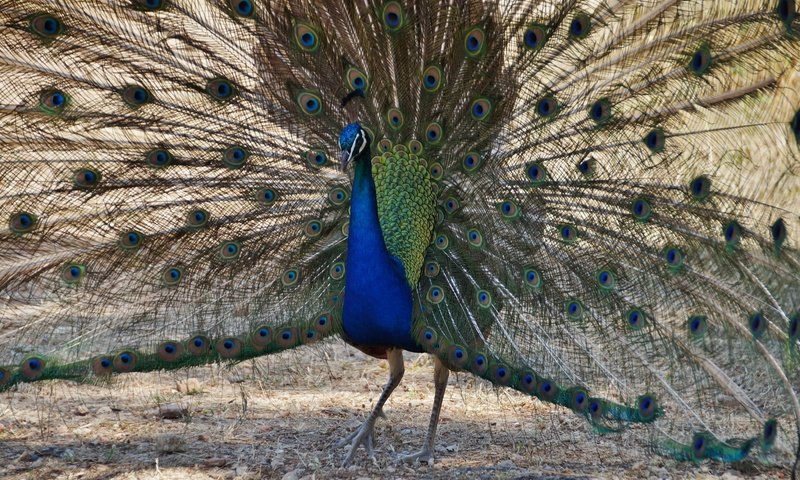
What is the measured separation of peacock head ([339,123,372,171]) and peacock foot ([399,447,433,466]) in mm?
1657

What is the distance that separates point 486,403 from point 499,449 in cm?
87

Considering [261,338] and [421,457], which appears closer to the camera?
[261,338]

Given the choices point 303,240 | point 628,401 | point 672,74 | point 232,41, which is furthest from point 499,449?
point 232,41

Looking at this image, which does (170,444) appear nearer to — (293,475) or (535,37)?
(293,475)

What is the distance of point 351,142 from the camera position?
384 centimetres

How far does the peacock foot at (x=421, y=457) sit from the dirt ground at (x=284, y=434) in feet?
Answer: 0.15

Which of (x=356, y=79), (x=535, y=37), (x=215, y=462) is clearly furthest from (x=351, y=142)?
(x=215, y=462)

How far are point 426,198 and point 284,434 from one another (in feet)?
5.48

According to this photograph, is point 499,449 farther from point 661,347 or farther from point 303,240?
point 303,240

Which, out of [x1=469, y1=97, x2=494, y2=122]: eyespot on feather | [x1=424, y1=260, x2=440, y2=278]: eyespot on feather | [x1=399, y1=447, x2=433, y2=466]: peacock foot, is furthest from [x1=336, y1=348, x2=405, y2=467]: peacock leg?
[x1=469, y1=97, x2=494, y2=122]: eyespot on feather

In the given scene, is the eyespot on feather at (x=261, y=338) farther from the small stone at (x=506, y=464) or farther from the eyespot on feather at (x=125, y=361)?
the small stone at (x=506, y=464)

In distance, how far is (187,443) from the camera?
4.84m

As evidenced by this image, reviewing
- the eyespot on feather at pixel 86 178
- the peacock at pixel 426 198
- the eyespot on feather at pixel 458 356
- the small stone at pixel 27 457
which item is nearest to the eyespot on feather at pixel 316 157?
the peacock at pixel 426 198

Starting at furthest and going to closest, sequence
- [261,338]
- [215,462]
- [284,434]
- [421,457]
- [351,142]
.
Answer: [284,434], [421,457], [215,462], [261,338], [351,142]
